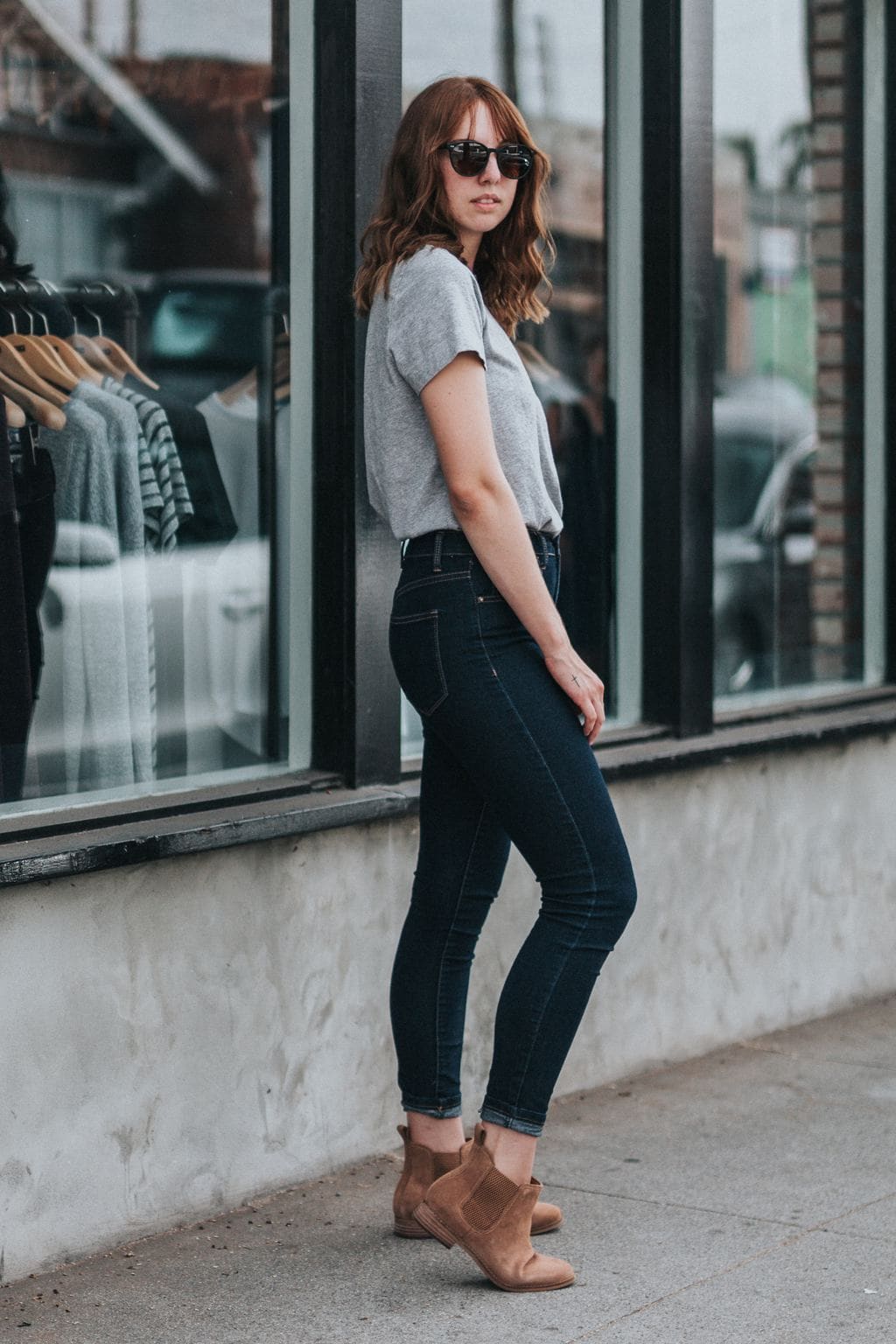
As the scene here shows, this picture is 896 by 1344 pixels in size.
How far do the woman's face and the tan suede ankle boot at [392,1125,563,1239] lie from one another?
63.6 inches

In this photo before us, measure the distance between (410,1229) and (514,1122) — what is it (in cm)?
45

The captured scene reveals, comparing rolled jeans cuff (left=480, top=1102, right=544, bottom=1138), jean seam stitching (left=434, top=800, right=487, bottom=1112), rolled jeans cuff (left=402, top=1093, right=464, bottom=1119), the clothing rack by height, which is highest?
the clothing rack

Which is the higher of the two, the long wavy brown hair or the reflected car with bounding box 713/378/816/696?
the long wavy brown hair

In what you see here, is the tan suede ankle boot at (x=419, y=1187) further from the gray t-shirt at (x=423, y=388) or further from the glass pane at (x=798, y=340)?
the glass pane at (x=798, y=340)

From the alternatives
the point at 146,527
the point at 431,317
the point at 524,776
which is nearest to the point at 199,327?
the point at 146,527

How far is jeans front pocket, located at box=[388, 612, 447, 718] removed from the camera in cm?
339

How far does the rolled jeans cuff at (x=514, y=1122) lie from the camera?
3451 mm

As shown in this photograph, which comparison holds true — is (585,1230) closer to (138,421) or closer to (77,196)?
(138,421)

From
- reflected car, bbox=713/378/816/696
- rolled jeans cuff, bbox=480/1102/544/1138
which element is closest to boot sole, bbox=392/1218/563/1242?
rolled jeans cuff, bbox=480/1102/544/1138

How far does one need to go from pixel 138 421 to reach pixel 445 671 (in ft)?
4.17

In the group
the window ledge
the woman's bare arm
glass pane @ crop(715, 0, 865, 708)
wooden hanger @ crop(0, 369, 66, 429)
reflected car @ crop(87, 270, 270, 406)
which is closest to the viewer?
the woman's bare arm

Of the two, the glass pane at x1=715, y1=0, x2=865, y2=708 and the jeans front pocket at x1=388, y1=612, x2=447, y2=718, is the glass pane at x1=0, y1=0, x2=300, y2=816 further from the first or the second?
the glass pane at x1=715, y1=0, x2=865, y2=708

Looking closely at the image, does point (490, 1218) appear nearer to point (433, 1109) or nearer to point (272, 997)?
point (433, 1109)

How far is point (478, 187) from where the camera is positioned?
3.43 m
